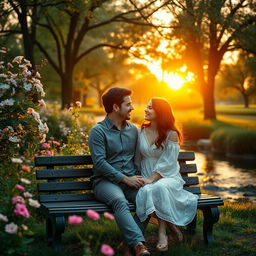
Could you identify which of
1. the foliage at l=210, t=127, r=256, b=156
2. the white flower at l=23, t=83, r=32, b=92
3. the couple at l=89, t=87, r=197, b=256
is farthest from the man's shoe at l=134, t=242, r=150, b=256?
the foliage at l=210, t=127, r=256, b=156

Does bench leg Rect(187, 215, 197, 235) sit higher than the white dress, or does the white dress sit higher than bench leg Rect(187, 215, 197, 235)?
the white dress

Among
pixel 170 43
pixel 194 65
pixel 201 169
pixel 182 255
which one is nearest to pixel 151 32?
pixel 170 43

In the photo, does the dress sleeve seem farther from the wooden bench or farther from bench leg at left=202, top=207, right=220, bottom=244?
bench leg at left=202, top=207, right=220, bottom=244

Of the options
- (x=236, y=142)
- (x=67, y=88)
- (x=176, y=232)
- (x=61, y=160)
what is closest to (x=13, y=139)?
(x=61, y=160)

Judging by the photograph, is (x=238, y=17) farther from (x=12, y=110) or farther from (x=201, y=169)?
(x=12, y=110)

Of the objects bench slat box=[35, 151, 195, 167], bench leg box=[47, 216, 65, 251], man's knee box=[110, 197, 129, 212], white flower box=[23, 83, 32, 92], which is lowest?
bench leg box=[47, 216, 65, 251]

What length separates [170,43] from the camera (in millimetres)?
17688

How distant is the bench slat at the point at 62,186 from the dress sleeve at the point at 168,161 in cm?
77

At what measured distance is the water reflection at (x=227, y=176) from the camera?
32.6ft

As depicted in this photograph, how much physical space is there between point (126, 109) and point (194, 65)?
2170 centimetres

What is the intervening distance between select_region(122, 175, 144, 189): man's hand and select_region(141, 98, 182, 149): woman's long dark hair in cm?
47

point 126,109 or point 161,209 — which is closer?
point 161,209

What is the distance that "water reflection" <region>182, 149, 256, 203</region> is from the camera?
32.6 ft

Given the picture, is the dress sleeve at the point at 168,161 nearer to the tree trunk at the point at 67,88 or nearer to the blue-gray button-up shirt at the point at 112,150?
the blue-gray button-up shirt at the point at 112,150
